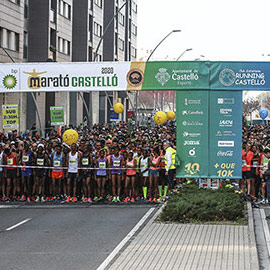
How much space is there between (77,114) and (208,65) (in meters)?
48.9

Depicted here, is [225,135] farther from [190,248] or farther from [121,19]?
[121,19]

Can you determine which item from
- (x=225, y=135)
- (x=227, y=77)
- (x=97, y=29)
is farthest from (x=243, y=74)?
(x=97, y=29)

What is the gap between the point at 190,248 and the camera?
11.9 m

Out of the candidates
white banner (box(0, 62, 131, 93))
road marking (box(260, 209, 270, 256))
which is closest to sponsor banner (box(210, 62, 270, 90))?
white banner (box(0, 62, 131, 93))

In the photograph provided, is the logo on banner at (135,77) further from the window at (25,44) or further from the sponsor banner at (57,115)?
the window at (25,44)

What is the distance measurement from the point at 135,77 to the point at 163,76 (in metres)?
0.90

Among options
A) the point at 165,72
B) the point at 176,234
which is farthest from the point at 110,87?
the point at 176,234

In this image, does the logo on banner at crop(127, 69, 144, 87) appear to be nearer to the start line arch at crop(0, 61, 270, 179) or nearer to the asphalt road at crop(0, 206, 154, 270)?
the start line arch at crop(0, 61, 270, 179)

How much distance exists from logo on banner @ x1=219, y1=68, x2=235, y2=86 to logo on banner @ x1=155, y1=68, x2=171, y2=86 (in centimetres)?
151

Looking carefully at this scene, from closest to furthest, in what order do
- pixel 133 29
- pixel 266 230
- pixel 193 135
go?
pixel 266 230 < pixel 193 135 < pixel 133 29

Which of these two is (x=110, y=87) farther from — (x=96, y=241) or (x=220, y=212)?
(x=96, y=241)

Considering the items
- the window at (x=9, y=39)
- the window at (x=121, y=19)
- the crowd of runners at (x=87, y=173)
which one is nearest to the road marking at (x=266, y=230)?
the crowd of runners at (x=87, y=173)

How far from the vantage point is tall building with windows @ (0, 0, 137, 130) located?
4681cm

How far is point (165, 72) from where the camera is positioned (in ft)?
62.1
